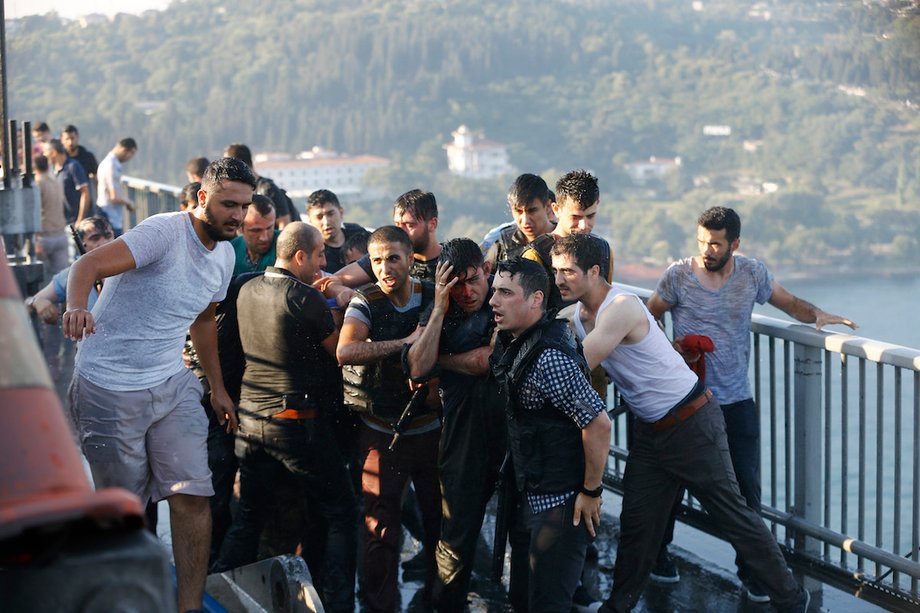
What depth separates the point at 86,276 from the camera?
4262 millimetres

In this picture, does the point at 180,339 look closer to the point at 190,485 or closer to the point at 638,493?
the point at 190,485

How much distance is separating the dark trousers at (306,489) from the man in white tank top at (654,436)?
125cm

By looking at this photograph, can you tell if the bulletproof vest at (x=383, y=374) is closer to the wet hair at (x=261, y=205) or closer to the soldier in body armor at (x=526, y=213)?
the soldier in body armor at (x=526, y=213)

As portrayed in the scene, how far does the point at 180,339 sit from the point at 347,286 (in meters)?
1.32

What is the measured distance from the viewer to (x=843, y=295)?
5819 centimetres

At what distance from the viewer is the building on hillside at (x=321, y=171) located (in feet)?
234

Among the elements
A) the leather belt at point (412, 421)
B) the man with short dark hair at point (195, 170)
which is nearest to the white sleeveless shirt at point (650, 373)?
the leather belt at point (412, 421)

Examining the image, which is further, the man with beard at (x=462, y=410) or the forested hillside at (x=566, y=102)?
the forested hillside at (x=566, y=102)

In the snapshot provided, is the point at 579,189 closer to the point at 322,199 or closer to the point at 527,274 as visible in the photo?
the point at 527,274

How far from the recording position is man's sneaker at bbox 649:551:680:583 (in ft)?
18.9

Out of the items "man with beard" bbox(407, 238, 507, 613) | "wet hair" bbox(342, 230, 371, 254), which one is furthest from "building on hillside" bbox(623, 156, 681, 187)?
"man with beard" bbox(407, 238, 507, 613)

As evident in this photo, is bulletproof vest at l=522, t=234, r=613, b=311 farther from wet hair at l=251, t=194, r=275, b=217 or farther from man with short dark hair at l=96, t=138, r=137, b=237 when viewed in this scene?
man with short dark hair at l=96, t=138, r=137, b=237

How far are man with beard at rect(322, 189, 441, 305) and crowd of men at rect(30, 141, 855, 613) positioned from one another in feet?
0.05

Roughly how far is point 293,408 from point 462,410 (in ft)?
2.71
